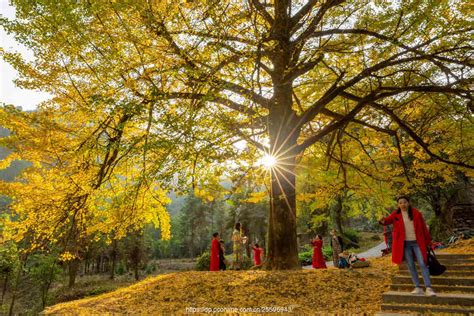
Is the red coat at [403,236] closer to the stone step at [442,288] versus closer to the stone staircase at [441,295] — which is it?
the stone staircase at [441,295]

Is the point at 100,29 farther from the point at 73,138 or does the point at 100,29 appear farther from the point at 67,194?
the point at 67,194

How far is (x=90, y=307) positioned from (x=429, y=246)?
7.26m

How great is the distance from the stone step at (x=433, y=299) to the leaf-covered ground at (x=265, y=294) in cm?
25

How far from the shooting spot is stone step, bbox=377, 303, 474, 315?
14.7ft

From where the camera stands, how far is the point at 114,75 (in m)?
5.45

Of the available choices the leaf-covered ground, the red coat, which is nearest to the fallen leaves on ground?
the leaf-covered ground

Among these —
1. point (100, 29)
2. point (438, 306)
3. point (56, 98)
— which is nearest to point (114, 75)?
point (100, 29)

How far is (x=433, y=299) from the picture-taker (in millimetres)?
5012

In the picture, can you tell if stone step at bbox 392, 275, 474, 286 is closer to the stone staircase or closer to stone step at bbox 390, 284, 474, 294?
the stone staircase

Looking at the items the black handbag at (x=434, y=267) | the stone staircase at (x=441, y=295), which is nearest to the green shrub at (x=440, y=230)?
the stone staircase at (x=441, y=295)

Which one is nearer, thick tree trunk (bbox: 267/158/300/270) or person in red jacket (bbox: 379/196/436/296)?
person in red jacket (bbox: 379/196/436/296)

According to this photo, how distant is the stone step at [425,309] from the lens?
14.7 feet

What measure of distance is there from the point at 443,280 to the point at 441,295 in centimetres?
107

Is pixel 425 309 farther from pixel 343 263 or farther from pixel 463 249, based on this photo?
pixel 343 263
